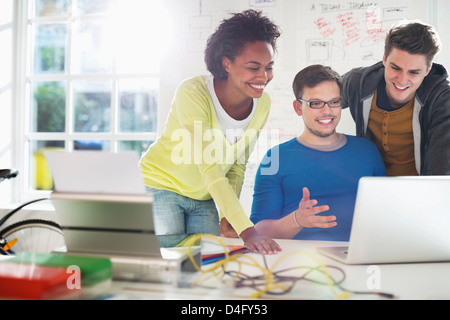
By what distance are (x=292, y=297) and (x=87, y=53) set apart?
10.0ft

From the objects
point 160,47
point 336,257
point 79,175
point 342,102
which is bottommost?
point 336,257

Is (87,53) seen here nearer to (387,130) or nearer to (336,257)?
(387,130)

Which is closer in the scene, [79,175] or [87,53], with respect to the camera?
[79,175]

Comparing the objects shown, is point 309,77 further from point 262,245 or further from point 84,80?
point 84,80

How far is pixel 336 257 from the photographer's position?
4.39 ft

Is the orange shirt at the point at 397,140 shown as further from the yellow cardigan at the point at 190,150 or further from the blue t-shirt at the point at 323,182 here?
the yellow cardigan at the point at 190,150

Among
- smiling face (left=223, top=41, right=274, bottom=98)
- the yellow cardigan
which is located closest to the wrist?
the yellow cardigan

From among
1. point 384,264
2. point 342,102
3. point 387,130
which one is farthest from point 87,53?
point 384,264

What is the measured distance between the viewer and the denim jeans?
7.54 feet

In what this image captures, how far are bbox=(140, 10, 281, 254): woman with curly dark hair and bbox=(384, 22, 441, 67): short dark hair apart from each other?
2.45 feet

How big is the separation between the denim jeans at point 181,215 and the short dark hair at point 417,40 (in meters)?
1.47

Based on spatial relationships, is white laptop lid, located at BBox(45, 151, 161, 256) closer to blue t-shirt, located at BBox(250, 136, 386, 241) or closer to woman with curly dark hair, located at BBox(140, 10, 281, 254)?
woman with curly dark hair, located at BBox(140, 10, 281, 254)

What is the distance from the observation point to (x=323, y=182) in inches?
102

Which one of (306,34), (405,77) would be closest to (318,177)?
(405,77)
